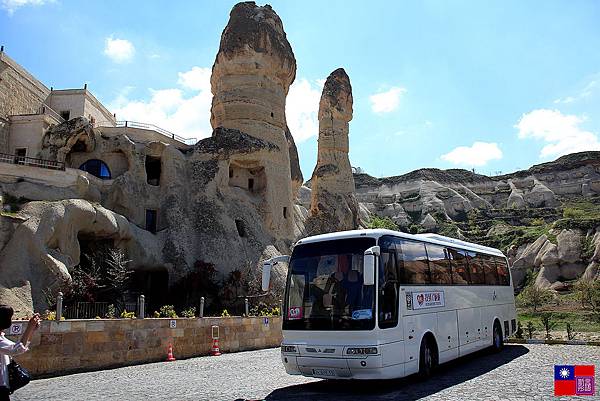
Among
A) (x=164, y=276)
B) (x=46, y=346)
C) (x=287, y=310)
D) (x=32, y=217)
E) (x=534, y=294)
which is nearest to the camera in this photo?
(x=287, y=310)

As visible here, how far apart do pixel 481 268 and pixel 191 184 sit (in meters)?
19.8

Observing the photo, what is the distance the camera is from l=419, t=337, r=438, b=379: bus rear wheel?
36.3 ft

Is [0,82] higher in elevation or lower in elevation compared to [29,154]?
higher

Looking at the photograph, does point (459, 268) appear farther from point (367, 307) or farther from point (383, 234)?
point (367, 307)

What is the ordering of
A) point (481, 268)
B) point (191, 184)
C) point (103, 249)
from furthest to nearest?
1. point (191, 184)
2. point (103, 249)
3. point (481, 268)

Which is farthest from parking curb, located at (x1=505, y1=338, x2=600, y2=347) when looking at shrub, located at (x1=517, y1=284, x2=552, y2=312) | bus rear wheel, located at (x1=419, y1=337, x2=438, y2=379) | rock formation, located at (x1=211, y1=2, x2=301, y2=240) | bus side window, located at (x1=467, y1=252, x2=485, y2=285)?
shrub, located at (x1=517, y1=284, x2=552, y2=312)

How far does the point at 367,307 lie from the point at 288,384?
9.70 feet

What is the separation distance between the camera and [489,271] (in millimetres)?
16219

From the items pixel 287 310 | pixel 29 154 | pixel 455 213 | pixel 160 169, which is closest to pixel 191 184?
pixel 160 169

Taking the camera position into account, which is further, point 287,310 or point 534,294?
point 534,294

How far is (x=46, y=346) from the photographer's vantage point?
43.5ft

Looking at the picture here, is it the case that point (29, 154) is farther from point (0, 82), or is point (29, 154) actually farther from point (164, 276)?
point (164, 276)

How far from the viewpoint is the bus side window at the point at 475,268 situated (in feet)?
48.0

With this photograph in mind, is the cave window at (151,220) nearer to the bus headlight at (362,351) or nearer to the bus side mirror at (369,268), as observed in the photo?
the bus headlight at (362,351)
